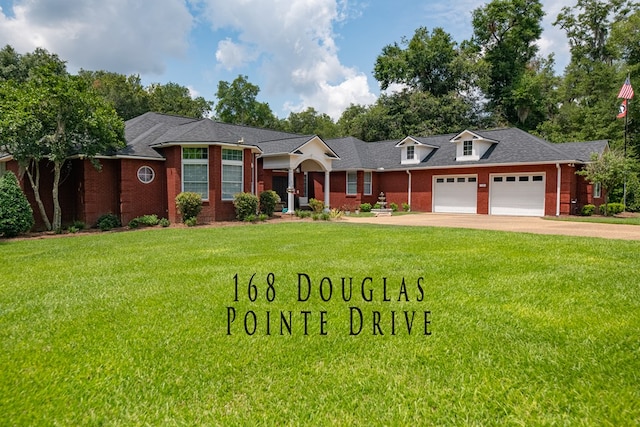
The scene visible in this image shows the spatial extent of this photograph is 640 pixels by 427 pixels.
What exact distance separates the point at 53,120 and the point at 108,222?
3968mm

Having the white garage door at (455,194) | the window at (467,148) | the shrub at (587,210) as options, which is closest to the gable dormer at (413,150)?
the white garage door at (455,194)

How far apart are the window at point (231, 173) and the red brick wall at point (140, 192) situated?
8.46ft

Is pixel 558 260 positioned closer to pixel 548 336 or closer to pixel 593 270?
pixel 593 270

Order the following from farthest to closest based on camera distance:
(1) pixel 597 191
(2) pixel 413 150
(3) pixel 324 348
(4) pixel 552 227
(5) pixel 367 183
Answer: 1. (5) pixel 367 183
2. (2) pixel 413 150
3. (1) pixel 597 191
4. (4) pixel 552 227
5. (3) pixel 324 348

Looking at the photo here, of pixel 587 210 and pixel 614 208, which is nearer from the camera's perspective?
pixel 587 210

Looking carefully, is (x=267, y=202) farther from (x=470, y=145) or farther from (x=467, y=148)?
(x=470, y=145)

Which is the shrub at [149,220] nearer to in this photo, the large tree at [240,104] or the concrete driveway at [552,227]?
the concrete driveway at [552,227]

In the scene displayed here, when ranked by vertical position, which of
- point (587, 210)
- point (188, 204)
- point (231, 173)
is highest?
point (231, 173)

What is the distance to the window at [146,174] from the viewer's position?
16398 mm

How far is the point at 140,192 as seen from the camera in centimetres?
1638

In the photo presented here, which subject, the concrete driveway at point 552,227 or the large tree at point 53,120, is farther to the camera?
the large tree at point 53,120

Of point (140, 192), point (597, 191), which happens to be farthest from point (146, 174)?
point (597, 191)

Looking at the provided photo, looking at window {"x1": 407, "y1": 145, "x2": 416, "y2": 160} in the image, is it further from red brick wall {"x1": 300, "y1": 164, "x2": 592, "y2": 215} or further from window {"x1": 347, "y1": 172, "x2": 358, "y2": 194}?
window {"x1": 347, "y1": 172, "x2": 358, "y2": 194}

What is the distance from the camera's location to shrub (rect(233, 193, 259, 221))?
1683cm
